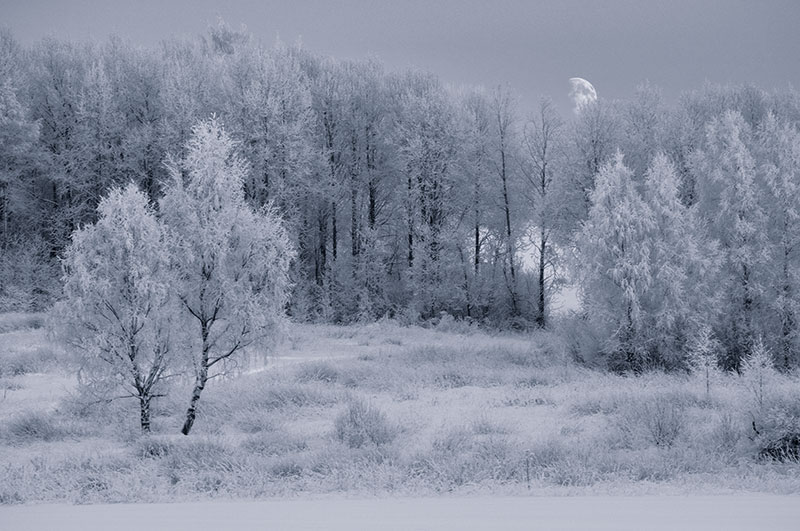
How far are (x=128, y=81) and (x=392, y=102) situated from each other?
15.0 metres

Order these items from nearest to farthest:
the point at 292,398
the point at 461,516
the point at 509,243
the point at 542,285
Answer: the point at 461,516
the point at 292,398
the point at 542,285
the point at 509,243

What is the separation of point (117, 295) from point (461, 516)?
1276cm

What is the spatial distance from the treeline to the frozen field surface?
26.7 meters

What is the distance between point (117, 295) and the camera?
1362 cm

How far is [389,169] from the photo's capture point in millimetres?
38156

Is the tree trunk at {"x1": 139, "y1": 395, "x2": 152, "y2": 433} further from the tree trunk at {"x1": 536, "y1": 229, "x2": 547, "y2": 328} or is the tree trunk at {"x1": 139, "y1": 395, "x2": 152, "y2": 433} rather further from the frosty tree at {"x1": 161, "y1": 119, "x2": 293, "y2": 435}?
the tree trunk at {"x1": 536, "y1": 229, "x2": 547, "y2": 328}

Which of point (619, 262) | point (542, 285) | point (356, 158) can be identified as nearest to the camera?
point (619, 262)

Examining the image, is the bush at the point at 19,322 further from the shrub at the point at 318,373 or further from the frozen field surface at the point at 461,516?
the frozen field surface at the point at 461,516

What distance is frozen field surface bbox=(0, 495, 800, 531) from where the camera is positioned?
7.29 ft

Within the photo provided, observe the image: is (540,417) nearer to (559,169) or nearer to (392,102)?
(559,169)

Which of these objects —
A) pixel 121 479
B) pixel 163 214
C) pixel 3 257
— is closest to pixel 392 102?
pixel 3 257

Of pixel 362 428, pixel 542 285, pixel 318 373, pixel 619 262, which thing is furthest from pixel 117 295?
pixel 542 285

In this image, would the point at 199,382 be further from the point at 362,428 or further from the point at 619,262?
the point at 619,262

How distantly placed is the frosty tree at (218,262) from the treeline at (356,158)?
17324mm
